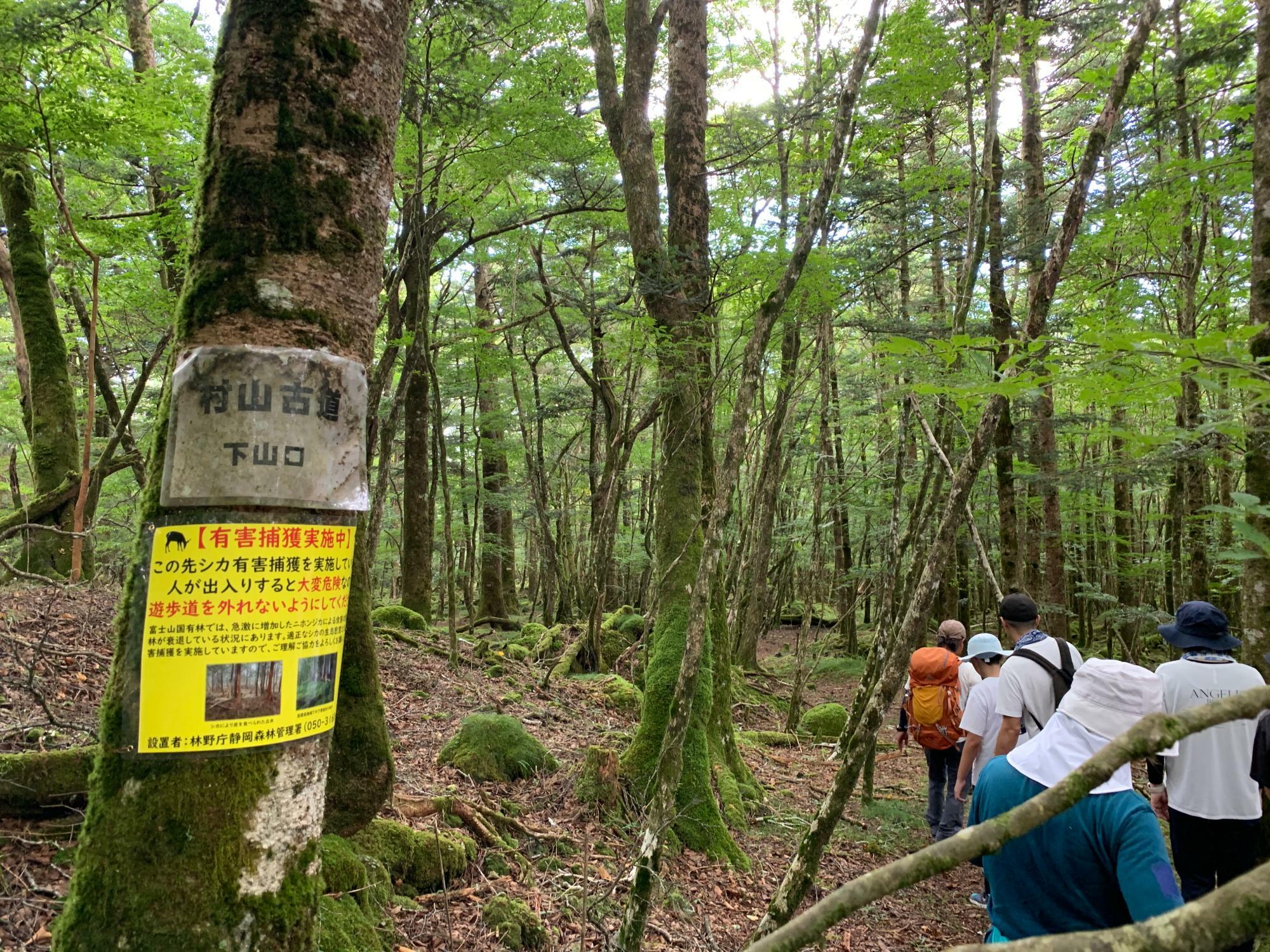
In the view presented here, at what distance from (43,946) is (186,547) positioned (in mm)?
1705

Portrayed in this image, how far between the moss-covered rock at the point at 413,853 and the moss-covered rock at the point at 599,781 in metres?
1.45

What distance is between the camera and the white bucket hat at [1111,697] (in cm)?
236

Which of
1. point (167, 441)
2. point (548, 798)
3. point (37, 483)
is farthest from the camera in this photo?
point (37, 483)

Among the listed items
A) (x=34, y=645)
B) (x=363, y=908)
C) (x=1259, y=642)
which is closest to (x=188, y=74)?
(x=34, y=645)

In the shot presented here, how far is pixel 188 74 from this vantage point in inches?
283

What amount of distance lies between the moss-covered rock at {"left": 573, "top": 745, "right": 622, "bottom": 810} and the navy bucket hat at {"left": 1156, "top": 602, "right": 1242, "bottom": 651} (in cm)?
384

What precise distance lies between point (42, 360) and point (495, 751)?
7.79m

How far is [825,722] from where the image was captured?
9961 mm

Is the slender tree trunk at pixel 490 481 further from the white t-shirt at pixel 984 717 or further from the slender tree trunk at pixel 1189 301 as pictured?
the slender tree trunk at pixel 1189 301

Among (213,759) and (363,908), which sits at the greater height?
(213,759)

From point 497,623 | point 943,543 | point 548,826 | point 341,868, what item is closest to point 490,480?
point 497,623

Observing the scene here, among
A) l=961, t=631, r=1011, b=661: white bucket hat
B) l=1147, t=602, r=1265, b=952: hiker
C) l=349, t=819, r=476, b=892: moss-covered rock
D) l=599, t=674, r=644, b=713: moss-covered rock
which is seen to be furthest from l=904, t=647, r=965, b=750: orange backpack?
l=349, t=819, r=476, b=892: moss-covered rock

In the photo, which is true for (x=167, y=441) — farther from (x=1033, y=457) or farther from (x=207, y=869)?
(x=1033, y=457)

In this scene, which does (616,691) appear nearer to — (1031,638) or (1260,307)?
(1031,638)
